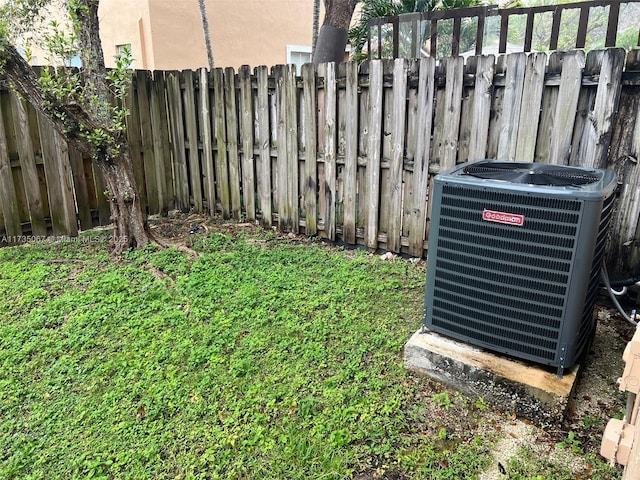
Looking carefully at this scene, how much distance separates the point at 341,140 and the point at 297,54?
9.69 m

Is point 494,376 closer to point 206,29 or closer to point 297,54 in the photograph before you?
point 206,29

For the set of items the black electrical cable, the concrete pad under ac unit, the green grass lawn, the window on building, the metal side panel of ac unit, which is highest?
the window on building

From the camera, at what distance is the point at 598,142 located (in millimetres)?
3102

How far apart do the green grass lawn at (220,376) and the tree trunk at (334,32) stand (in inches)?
143

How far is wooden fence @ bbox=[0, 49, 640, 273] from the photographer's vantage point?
10.3ft

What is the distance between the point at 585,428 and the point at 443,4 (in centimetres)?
965

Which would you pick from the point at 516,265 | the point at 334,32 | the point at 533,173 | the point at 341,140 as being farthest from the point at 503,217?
the point at 334,32

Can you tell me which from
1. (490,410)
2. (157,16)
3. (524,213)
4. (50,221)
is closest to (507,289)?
(524,213)

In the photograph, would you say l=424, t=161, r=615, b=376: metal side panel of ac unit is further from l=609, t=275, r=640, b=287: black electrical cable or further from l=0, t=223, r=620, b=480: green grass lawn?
l=609, t=275, r=640, b=287: black electrical cable

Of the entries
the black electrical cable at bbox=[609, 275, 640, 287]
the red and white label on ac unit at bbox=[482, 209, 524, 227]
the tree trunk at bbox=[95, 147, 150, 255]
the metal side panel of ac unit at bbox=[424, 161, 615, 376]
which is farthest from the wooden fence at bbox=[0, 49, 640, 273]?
the red and white label on ac unit at bbox=[482, 209, 524, 227]

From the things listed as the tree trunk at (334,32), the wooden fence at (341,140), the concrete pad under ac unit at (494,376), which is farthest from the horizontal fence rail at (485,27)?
the concrete pad under ac unit at (494,376)

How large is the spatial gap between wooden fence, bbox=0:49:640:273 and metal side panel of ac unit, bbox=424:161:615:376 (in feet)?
4.12

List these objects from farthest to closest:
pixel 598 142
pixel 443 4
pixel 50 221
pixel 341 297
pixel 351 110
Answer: pixel 443 4, pixel 50 221, pixel 351 110, pixel 341 297, pixel 598 142

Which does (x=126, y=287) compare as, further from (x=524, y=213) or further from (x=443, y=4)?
(x=443, y=4)
